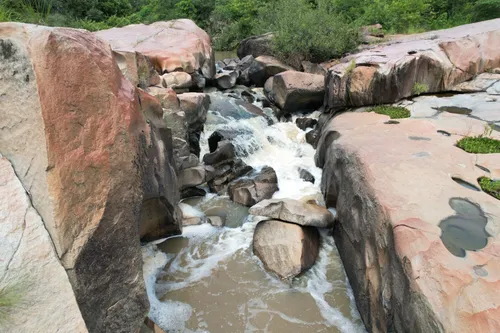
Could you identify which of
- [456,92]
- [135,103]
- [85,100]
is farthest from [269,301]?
[456,92]

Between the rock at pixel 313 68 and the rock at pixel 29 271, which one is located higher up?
the rock at pixel 29 271

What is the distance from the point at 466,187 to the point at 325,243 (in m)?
2.30

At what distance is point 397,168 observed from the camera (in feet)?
15.4

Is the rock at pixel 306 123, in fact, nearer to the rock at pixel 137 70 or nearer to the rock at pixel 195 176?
the rock at pixel 195 176

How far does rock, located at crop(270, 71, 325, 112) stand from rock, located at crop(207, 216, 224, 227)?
5824 millimetres

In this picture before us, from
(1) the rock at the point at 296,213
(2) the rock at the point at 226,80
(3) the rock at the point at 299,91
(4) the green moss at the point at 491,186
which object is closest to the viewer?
(4) the green moss at the point at 491,186

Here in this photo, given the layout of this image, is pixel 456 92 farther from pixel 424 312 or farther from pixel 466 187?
pixel 424 312

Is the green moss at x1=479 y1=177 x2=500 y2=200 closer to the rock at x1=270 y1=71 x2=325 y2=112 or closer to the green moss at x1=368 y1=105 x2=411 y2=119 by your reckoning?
the green moss at x1=368 y1=105 x2=411 y2=119

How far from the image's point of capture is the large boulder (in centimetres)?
861

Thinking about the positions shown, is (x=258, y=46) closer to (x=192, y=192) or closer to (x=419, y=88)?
(x=419, y=88)

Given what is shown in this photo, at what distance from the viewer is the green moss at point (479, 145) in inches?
202

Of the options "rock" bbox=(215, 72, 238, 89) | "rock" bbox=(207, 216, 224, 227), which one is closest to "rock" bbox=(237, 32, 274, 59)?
"rock" bbox=(215, 72, 238, 89)

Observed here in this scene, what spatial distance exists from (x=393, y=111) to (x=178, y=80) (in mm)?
6358

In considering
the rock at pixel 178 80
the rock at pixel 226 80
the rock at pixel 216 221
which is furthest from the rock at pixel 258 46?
the rock at pixel 216 221
